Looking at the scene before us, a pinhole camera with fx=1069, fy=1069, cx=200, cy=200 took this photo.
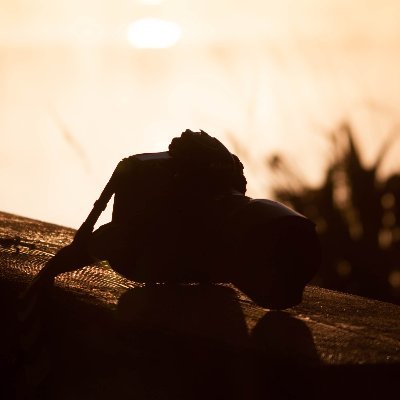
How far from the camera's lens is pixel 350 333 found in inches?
107

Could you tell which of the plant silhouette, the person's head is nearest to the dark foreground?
the person's head

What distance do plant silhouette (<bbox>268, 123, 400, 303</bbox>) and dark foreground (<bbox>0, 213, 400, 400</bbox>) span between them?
20.4 ft

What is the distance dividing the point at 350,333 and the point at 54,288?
36.7 inches

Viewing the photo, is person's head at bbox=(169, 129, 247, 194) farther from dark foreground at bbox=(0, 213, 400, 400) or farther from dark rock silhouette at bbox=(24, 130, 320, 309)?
dark foreground at bbox=(0, 213, 400, 400)

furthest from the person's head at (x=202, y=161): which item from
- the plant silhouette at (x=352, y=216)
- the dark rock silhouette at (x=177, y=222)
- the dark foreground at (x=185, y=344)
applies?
the plant silhouette at (x=352, y=216)

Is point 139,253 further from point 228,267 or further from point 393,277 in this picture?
point 393,277

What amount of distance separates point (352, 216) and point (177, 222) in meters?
7.16

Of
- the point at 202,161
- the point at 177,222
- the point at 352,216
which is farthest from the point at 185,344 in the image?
the point at 352,216

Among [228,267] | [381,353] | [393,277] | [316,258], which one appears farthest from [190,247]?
[393,277]

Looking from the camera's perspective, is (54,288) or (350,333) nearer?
(350,333)

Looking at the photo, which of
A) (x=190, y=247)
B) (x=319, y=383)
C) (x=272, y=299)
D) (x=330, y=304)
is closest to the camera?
(x=319, y=383)

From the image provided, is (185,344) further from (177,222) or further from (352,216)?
(352,216)

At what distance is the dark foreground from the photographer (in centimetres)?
234

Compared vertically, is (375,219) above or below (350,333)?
above
